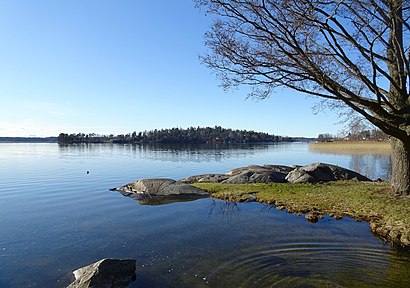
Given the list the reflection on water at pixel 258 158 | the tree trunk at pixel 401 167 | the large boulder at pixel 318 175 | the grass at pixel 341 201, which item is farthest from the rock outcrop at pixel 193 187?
the reflection on water at pixel 258 158

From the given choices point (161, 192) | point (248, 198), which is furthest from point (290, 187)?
point (161, 192)

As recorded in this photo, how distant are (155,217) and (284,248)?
592cm

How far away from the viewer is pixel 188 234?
9883 millimetres

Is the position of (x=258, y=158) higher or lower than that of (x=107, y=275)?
lower

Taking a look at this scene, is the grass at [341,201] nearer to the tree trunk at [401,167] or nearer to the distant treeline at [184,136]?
the tree trunk at [401,167]

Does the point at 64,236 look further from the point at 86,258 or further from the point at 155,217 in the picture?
the point at 155,217

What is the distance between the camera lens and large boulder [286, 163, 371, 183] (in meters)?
18.7

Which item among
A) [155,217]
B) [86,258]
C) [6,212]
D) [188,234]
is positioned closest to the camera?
[86,258]

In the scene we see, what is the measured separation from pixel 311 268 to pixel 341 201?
22.3ft

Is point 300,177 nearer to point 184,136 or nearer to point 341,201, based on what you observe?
point 341,201

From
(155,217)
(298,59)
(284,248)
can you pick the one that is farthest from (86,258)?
(298,59)

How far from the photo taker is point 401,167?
40.7 ft

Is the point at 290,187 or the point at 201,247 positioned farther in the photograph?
the point at 290,187

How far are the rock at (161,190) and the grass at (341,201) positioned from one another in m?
0.97
